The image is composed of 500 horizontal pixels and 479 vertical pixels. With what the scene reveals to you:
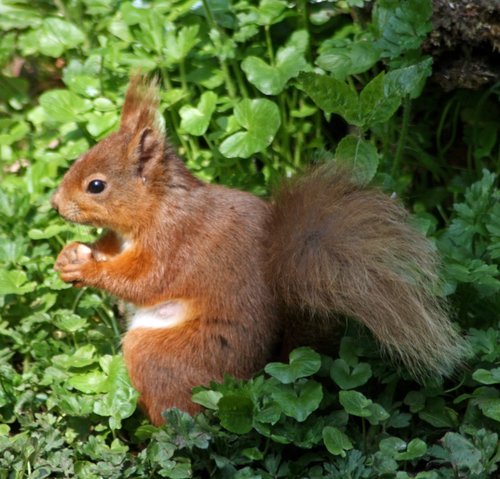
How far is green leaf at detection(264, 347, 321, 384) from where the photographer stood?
2459mm

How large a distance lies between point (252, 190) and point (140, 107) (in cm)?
65

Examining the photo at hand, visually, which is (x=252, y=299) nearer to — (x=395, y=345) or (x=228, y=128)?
(x=395, y=345)

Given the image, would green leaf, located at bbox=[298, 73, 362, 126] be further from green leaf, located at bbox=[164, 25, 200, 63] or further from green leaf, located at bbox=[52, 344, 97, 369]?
green leaf, located at bbox=[52, 344, 97, 369]

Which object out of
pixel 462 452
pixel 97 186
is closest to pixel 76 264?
pixel 97 186

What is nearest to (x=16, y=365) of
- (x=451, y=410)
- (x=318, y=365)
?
(x=318, y=365)

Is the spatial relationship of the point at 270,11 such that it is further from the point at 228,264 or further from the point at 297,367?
the point at 297,367

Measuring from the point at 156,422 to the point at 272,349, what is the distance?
0.36m

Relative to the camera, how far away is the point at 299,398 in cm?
247

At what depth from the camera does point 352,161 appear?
9.37 feet

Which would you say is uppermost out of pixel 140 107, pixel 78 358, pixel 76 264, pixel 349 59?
pixel 140 107

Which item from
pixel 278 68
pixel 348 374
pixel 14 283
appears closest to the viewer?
pixel 348 374

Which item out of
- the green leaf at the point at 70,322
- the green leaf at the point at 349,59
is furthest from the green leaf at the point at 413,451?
the green leaf at the point at 349,59

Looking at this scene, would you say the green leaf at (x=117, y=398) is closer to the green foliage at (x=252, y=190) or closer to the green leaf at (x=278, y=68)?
the green foliage at (x=252, y=190)

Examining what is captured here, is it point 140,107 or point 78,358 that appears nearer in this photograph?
point 140,107
